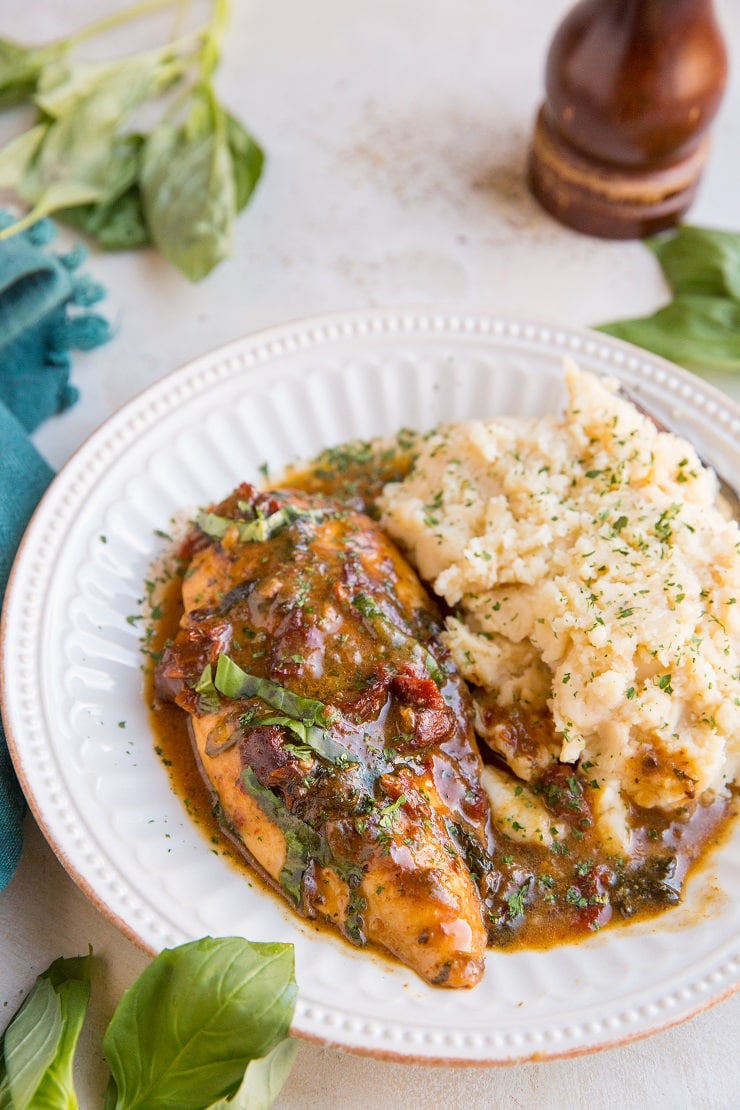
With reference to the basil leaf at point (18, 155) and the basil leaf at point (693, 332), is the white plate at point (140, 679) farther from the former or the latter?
the basil leaf at point (18, 155)

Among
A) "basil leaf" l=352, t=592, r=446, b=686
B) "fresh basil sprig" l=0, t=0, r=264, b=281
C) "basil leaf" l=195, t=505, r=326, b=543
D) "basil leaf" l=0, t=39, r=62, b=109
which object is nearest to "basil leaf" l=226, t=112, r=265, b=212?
"fresh basil sprig" l=0, t=0, r=264, b=281

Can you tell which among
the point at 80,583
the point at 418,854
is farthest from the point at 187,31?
the point at 418,854

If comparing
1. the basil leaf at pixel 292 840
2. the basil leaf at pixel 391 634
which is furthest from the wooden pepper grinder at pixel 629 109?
the basil leaf at pixel 292 840

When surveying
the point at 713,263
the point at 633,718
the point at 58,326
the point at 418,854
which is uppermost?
the point at 58,326

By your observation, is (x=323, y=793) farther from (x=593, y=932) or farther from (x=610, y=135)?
(x=610, y=135)

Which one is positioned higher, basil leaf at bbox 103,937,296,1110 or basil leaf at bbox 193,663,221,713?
basil leaf at bbox 193,663,221,713

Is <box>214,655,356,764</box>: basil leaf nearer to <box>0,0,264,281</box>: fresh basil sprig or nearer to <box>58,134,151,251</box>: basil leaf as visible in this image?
<box>0,0,264,281</box>: fresh basil sprig
